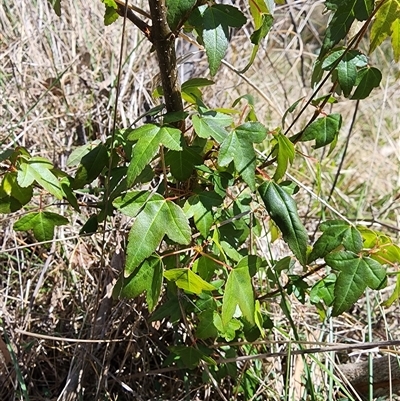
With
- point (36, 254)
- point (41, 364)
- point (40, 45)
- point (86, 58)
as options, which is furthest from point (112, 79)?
point (41, 364)

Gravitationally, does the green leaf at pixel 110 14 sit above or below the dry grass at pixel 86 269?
above

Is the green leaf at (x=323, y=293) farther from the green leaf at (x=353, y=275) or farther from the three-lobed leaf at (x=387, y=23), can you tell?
the three-lobed leaf at (x=387, y=23)

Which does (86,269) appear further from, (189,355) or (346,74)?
(346,74)

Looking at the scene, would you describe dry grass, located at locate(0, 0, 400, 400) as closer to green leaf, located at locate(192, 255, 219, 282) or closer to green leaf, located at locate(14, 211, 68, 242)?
green leaf, located at locate(14, 211, 68, 242)

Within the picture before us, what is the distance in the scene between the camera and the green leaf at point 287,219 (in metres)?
1.16

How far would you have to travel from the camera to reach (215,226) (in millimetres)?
1287

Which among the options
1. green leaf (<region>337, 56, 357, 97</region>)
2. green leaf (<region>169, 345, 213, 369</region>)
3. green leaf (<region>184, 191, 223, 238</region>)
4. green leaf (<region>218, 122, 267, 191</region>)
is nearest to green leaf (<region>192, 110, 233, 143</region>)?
green leaf (<region>218, 122, 267, 191</region>)

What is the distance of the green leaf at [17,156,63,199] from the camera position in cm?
Answer: 119

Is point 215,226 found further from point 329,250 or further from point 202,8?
point 202,8

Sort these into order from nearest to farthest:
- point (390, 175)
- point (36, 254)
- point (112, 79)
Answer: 1. point (36, 254)
2. point (112, 79)
3. point (390, 175)

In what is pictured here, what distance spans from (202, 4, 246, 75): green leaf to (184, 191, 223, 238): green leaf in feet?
0.92

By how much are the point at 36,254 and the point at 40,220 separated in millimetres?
705

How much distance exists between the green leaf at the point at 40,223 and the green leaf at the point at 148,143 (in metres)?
0.29

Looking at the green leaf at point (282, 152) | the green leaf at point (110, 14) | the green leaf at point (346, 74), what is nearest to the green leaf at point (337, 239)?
the green leaf at point (282, 152)
